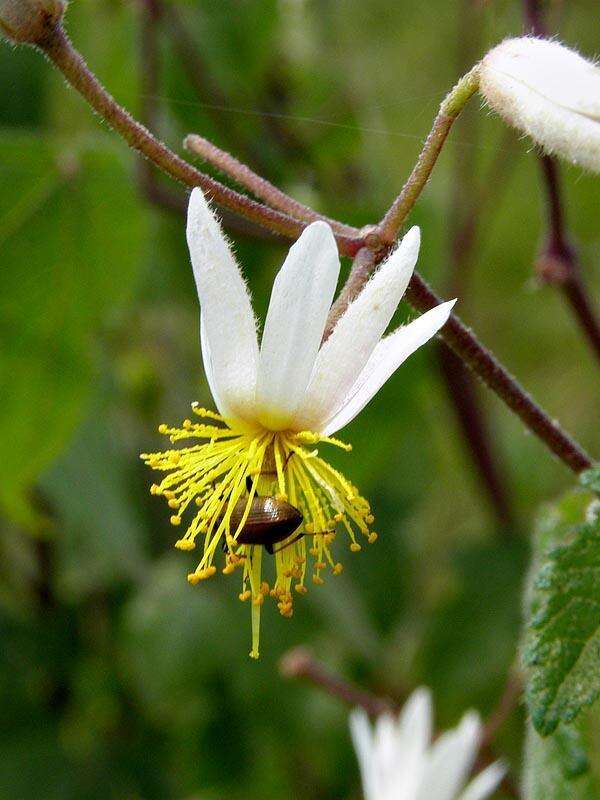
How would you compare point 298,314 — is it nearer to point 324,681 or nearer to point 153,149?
point 153,149

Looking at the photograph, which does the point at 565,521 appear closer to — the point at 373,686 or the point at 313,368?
the point at 313,368

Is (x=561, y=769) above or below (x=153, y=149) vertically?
below

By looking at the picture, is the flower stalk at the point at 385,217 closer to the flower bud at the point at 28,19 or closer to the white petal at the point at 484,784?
the flower bud at the point at 28,19

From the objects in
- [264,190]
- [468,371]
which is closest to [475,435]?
[468,371]

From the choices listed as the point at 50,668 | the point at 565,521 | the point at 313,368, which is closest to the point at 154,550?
the point at 50,668

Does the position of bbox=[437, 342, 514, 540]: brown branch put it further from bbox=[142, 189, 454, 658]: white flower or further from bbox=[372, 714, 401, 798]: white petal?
bbox=[142, 189, 454, 658]: white flower

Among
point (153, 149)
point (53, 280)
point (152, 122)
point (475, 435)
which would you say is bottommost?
point (153, 149)
